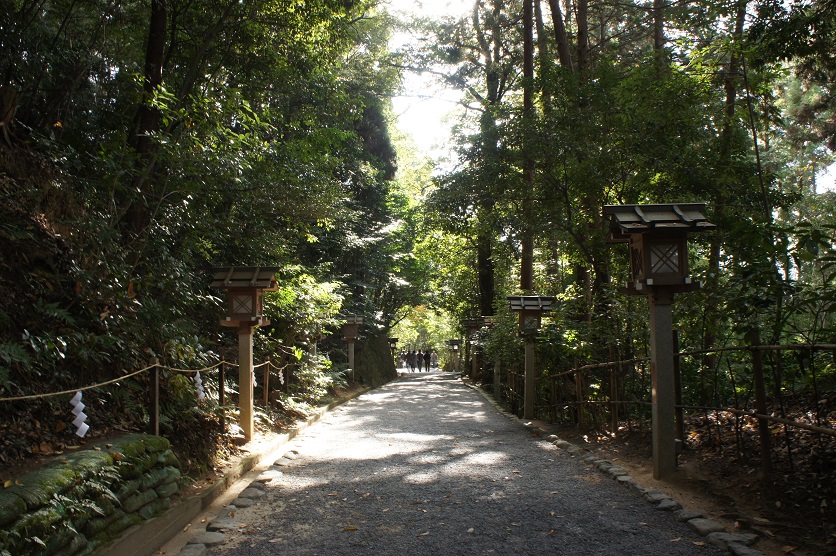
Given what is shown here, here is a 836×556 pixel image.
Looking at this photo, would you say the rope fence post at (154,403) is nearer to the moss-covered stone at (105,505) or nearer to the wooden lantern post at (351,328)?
the moss-covered stone at (105,505)

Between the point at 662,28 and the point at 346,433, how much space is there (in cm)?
1214

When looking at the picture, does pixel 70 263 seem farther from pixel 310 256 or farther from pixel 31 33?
pixel 310 256

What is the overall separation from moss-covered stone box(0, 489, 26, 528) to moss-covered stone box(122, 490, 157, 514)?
1069mm

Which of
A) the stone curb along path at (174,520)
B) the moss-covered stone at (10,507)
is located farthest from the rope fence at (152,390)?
the stone curb along path at (174,520)

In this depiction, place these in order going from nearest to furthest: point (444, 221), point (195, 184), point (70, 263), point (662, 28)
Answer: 1. point (70, 263)
2. point (195, 184)
3. point (662, 28)
4. point (444, 221)

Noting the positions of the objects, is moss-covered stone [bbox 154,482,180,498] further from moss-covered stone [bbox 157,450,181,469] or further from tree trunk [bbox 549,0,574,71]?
tree trunk [bbox 549,0,574,71]

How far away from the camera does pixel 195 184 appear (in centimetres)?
800

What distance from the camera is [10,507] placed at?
290cm

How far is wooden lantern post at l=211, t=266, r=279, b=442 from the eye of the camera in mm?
7926

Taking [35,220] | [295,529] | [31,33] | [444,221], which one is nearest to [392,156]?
[444,221]

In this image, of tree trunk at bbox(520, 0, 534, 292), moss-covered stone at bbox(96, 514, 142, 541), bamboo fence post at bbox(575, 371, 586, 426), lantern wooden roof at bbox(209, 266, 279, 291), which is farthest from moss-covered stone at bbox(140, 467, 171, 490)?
tree trunk at bbox(520, 0, 534, 292)

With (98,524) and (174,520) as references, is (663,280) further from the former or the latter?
(98,524)

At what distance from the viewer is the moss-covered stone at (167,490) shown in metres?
4.54

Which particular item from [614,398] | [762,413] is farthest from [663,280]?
[614,398]
